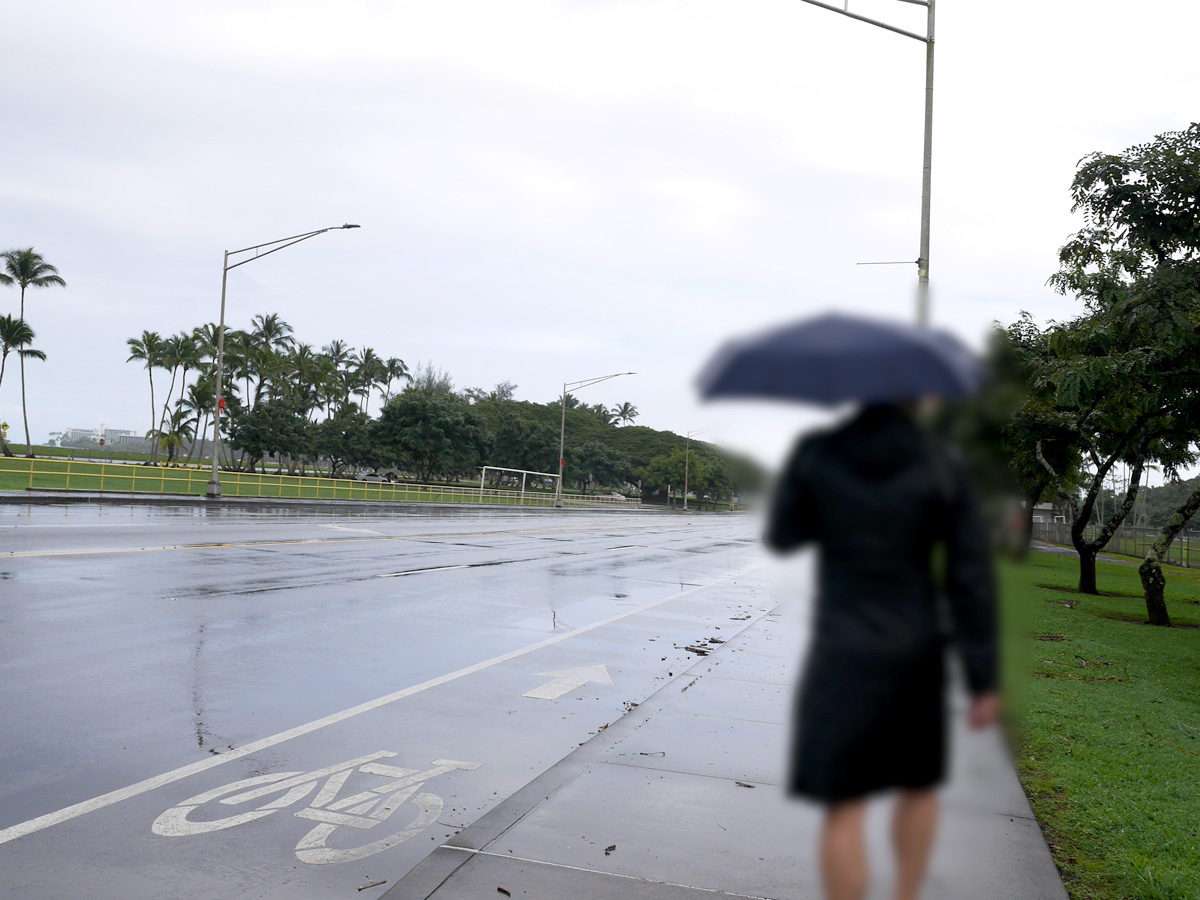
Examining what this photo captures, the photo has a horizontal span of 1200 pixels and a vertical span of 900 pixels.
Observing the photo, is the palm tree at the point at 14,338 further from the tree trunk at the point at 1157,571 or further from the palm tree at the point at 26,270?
the tree trunk at the point at 1157,571

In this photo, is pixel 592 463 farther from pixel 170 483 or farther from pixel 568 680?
pixel 568 680

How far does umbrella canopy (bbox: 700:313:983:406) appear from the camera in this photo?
28.7 inches

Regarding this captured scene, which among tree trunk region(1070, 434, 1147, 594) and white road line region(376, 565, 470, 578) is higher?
tree trunk region(1070, 434, 1147, 594)

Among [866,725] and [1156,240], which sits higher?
[1156,240]

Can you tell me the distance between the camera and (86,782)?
21.4 feet

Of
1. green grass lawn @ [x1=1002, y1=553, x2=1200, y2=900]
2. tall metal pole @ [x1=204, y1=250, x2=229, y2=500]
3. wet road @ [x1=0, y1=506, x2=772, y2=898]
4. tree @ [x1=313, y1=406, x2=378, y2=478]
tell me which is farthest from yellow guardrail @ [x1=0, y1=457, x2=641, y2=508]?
green grass lawn @ [x1=1002, y1=553, x2=1200, y2=900]

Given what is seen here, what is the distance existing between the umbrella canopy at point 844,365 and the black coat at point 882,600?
0.05m

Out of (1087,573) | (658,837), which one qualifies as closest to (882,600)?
(658,837)

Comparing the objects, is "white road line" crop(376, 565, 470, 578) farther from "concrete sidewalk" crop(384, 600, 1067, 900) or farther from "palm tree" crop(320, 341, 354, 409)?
"palm tree" crop(320, 341, 354, 409)

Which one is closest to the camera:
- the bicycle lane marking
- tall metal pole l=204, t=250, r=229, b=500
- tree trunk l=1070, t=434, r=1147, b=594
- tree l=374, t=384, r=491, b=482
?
the bicycle lane marking

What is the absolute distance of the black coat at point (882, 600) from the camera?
77cm

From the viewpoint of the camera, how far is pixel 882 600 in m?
0.79

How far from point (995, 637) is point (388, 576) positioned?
1772 cm

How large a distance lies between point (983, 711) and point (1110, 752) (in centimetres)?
870
